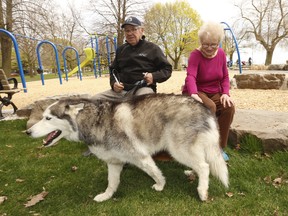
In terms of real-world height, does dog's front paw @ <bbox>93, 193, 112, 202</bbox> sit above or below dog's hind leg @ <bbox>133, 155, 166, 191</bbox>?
below

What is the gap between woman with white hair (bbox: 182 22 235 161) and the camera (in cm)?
315

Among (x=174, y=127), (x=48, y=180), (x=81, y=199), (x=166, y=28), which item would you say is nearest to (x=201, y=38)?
(x=174, y=127)

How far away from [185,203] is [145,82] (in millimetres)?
1878

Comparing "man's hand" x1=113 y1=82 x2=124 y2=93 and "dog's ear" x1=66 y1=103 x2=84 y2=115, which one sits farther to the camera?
"man's hand" x1=113 y1=82 x2=124 y2=93

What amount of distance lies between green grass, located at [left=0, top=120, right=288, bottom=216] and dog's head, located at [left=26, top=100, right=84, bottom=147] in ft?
2.68

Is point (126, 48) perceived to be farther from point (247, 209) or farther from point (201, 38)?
point (247, 209)

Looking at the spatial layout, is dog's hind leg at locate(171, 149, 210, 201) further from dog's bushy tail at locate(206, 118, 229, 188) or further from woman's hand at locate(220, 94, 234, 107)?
woman's hand at locate(220, 94, 234, 107)

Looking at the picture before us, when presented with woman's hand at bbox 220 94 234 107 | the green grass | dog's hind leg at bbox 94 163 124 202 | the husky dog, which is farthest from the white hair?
dog's hind leg at bbox 94 163 124 202

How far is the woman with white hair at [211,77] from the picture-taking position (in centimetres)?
315

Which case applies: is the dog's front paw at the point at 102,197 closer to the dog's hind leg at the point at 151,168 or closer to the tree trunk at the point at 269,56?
the dog's hind leg at the point at 151,168

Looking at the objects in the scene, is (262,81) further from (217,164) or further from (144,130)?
(144,130)

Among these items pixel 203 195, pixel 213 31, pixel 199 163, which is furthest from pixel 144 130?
pixel 213 31

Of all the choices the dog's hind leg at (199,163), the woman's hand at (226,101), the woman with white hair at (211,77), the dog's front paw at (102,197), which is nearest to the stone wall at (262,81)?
the woman with white hair at (211,77)

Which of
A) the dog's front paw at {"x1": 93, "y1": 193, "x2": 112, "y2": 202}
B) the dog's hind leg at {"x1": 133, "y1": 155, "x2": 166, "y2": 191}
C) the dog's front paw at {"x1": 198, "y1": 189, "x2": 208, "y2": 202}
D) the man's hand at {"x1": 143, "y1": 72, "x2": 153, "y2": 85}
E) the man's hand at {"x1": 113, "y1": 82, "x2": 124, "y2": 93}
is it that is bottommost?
the dog's front paw at {"x1": 93, "y1": 193, "x2": 112, "y2": 202}
